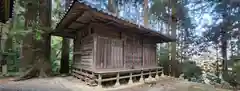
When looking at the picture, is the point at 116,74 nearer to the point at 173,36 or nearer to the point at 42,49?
the point at 42,49

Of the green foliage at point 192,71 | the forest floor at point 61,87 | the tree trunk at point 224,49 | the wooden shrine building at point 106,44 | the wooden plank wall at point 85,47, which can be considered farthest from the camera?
the green foliage at point 192,71

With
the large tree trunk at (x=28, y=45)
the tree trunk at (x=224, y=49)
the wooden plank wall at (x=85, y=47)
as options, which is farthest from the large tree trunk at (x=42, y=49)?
the tree trunk at (x=224, y=49)

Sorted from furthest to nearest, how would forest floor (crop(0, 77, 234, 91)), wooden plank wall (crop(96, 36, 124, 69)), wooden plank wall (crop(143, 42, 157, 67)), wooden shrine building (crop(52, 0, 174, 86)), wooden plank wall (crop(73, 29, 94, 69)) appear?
wooden plank wall (crop(143, 42, 157, 67))
wooden plank wall (crop(73, 29, 94, 69))
wooden plank wall (crop(96, 36, 124, 69))
wooden shrine building (crop(52, 0, 174, 86))
forest floor (crop(0, 77, 234, 91))

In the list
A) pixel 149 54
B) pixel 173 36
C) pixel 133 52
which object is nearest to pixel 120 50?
pixel 133 52

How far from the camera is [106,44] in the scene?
645cm

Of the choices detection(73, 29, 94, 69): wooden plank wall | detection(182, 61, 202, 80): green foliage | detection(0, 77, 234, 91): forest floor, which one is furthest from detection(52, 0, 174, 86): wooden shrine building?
detection(182, 61, 202, 80): green foliage

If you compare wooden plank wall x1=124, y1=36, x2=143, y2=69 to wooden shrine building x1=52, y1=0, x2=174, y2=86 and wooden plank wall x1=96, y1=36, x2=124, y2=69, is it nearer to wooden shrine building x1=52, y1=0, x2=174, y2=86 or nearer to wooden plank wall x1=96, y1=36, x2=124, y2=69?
wooden shrine building x1=52, y1=0, x2=174, y2=86

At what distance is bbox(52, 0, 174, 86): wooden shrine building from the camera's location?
18.6 feet

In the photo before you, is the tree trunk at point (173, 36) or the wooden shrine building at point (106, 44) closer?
the wooden shrine building at point (106, 44)

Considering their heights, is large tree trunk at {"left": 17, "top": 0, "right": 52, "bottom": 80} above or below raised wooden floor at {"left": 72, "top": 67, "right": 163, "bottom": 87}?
above

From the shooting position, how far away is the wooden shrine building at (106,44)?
568cm

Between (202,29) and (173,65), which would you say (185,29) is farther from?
(173,65)

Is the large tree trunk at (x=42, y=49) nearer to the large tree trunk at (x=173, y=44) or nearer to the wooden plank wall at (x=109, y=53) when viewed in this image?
the wooden plank wall at (x=109, y=53)

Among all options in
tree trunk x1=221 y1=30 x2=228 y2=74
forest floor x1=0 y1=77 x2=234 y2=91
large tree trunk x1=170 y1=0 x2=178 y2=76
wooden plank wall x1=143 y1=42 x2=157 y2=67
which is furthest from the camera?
large tree trunk x1=170 y1=0 x2=178 y2=76
